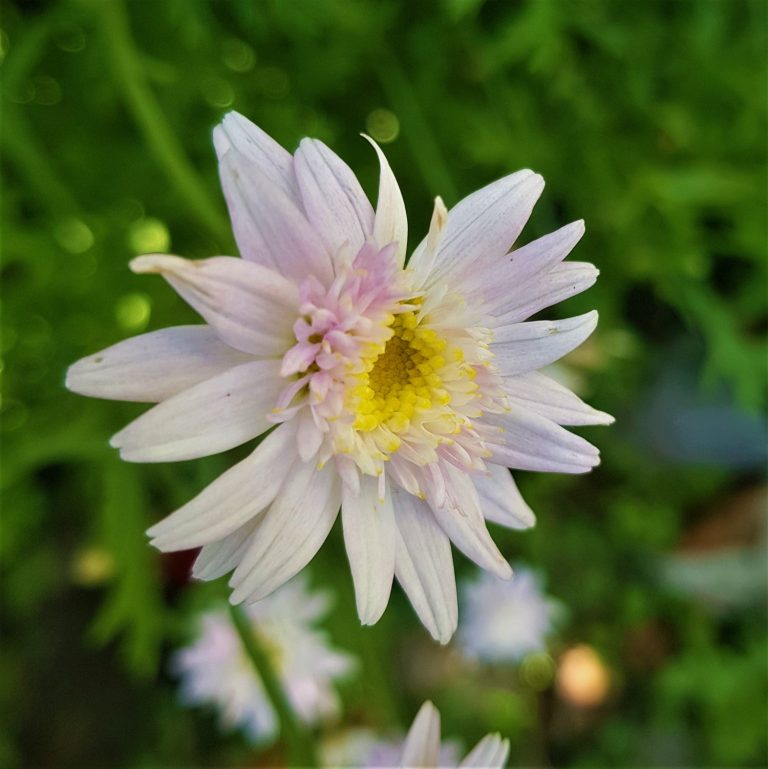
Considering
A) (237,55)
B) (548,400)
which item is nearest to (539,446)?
(548,400)

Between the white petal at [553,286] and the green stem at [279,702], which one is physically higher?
the white petal at [553,286]

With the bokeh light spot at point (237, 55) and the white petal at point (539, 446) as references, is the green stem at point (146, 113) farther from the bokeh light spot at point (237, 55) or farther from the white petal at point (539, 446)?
the white petal at point (539, 446)

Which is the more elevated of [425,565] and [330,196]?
[330,196]

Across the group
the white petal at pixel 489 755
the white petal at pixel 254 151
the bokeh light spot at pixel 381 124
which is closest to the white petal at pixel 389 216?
the white petal at pixel 254 151

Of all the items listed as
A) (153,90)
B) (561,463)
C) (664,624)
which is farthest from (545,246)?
(664,624)

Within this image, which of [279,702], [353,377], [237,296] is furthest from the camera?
[279,702]

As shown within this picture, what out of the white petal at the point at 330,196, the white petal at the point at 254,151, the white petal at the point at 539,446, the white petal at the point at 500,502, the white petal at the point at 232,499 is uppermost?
the white petal at the point at 254,151

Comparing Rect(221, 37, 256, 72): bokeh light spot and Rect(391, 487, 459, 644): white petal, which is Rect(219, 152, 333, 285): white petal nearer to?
Rect(391, 487, 459, 644): white petal

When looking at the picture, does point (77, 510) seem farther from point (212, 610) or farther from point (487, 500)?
point (487, 500)

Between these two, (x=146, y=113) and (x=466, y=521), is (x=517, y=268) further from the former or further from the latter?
(x=146, y=113)
